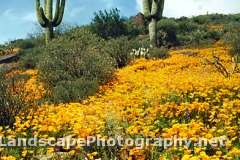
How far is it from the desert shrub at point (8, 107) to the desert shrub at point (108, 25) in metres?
19.2

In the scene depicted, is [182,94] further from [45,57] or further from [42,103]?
[45,57]

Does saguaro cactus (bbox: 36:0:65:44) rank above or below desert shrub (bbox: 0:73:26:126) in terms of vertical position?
above

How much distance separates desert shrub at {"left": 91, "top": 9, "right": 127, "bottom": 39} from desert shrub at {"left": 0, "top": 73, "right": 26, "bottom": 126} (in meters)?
19.2

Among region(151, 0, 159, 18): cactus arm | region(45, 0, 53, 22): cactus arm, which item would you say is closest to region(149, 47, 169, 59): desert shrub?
region(151, 0, 159, 18): cactus arm

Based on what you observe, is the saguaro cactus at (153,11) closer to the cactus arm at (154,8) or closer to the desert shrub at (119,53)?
the cactus arm at (154,8)

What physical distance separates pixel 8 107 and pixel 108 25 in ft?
65.8

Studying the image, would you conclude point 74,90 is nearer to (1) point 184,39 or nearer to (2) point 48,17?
Answer: (2) point 48,17

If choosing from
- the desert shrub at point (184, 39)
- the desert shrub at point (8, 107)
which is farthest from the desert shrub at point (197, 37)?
the desert shrub at point (8, 107)

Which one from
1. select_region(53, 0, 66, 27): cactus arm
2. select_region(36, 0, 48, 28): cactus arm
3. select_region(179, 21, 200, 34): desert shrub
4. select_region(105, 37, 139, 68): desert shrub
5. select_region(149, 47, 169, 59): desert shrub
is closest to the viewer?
select_region(105, 37, 139, 68): desert shrub

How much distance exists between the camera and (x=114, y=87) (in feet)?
40.3

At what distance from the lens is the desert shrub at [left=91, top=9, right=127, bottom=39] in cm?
2945

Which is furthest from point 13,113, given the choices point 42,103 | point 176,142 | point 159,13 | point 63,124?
point 159,13

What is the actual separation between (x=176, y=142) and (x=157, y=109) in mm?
2335

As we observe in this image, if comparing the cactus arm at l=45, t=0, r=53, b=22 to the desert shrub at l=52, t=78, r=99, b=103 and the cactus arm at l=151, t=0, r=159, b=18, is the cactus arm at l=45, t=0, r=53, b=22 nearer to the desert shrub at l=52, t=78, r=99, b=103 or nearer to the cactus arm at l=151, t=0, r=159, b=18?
the cactus arm at l=151, t=0, r=159, b=18
